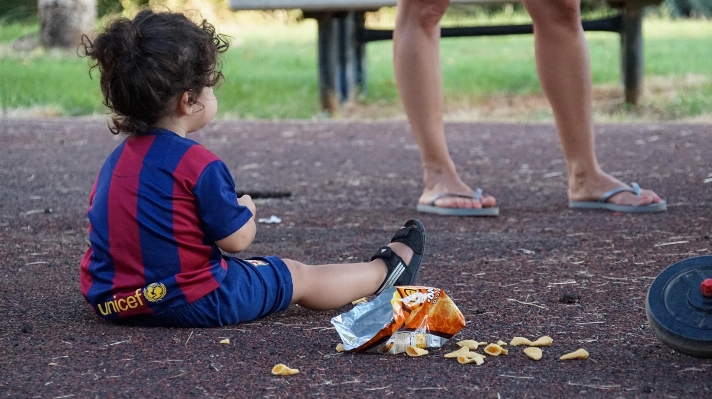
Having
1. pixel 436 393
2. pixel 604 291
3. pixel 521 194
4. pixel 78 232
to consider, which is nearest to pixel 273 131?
pixel 521 194

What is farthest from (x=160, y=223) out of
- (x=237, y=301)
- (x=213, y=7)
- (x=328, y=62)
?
(x=213, y=7)

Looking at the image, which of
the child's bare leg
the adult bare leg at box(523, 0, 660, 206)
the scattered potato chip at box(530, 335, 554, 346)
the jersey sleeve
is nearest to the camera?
the scattered potato chip at box(530, 335, 554, 346)

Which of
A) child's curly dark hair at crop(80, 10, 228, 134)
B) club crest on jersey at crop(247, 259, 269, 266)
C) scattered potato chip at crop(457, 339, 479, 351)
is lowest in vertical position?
scattered potato chip at crop(457, 339, 479, 351)

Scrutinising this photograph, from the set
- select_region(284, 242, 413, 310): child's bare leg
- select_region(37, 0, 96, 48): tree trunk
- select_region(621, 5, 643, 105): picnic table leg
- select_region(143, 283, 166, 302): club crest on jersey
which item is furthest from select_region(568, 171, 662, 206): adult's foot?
select_region(37, 0, 96, 48): tree trunk

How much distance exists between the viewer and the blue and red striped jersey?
7.93 feet

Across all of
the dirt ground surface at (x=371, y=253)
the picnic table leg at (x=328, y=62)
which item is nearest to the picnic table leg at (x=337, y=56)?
the picnic table leg at (x=328, y=62)

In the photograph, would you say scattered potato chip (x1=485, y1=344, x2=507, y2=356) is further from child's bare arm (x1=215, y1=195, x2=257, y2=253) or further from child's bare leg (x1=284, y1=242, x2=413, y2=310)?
child's bare arm (x1=215, y1=195, x2=257, y2=253)

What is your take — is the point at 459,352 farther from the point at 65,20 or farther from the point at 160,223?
the point at 65,20

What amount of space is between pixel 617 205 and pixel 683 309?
181 cm

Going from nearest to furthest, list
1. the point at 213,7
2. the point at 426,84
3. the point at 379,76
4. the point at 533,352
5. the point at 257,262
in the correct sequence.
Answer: the point at 533,352 < the point at 257,262 < the point at 426,84 < the point at 379,76 < the point at 213,7

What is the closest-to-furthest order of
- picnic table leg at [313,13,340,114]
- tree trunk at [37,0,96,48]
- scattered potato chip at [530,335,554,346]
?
scattered potato chip at [530,335,554,346] < picnic table leg at [313,13,340,114] < tree trunk at [37,0,96,48]

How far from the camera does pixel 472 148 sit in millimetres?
5859

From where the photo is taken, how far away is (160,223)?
2.43 meters

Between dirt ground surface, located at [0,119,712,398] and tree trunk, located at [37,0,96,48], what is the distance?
5451mm
